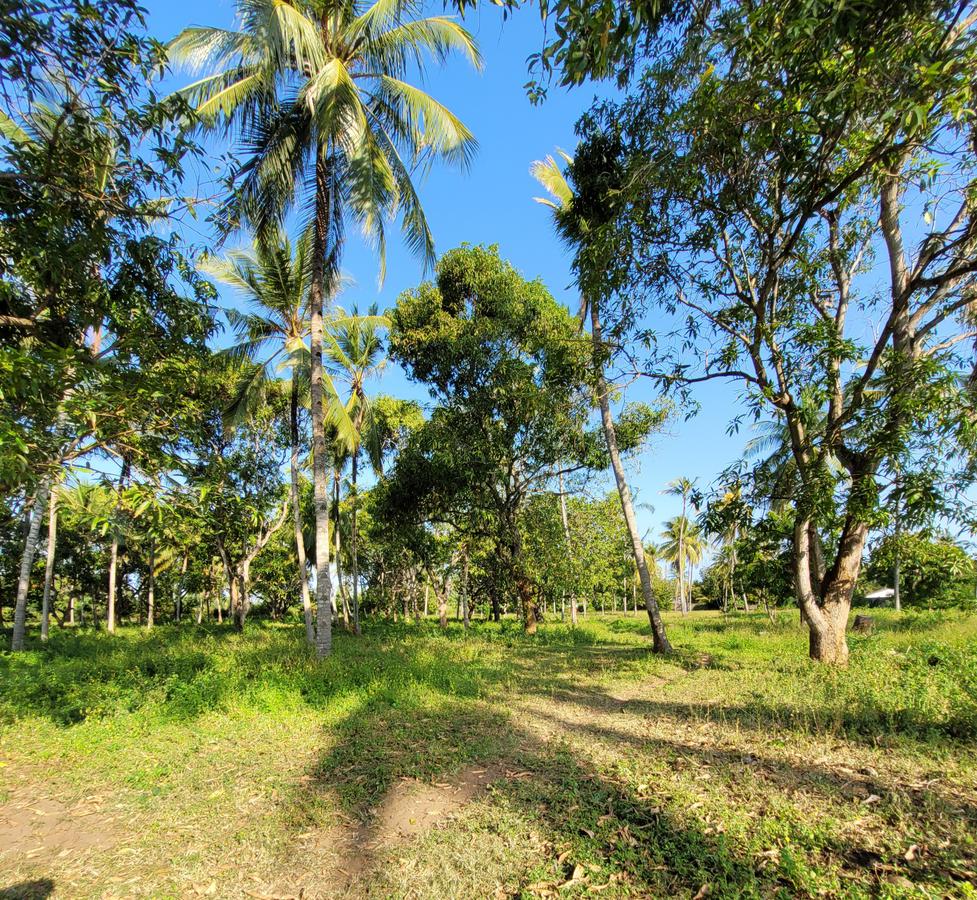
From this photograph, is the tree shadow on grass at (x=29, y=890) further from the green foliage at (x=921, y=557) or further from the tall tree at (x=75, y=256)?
the green foliage at (x=921, y=557)

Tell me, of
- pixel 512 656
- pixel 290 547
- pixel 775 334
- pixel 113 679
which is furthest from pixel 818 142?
pixel 290 547

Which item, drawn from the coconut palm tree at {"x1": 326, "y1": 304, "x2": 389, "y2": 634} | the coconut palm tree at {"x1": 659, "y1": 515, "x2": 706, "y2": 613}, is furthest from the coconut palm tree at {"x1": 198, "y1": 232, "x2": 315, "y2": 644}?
the coconut palm tree at {"x1": 659, "y1": 515, "x2": 706, "y2": 613}

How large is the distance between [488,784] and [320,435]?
6.91m

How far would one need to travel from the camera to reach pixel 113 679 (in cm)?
765

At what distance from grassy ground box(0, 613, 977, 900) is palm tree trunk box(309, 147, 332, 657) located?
125 cm

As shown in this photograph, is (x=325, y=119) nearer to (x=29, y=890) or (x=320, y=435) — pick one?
(x=320, y=435)

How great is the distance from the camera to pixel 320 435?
928cm

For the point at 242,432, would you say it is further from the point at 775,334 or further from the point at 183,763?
the point at 775,334

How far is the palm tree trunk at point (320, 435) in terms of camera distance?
29.1 feet

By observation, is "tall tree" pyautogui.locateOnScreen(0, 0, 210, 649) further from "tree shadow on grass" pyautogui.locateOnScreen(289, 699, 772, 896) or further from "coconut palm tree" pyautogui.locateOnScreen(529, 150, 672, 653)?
"coconut palm tree" pyautogui.locateOnScreen(529, 150, 672, 653)

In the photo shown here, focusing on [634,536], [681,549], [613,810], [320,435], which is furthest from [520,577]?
[681,549]

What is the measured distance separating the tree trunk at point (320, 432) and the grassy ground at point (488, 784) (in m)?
1.25

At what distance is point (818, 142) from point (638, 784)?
682 centimetres

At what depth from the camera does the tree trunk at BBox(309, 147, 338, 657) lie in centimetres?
886
